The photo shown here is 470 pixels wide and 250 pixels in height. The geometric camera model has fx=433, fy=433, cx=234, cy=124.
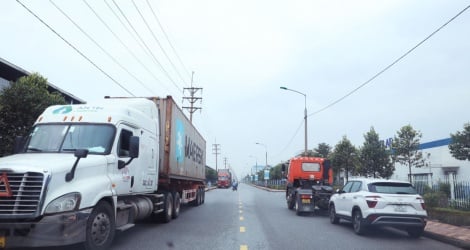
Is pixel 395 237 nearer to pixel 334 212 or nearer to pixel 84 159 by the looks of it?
pixel 334 212

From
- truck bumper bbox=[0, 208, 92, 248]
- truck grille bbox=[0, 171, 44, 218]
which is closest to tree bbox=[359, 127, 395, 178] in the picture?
truck bumper bbox=[0, 208, 92, 248]

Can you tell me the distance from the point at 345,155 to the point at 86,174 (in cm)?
3150

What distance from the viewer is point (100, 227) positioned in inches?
328

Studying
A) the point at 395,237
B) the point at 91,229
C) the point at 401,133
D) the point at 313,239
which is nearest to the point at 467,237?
the point at 395,237

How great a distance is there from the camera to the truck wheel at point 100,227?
7901mm

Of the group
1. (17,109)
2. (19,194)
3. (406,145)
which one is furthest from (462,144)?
(19,194)

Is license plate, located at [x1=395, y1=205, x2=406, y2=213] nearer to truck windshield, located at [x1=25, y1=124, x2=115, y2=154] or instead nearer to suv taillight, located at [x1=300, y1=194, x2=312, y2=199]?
suv taillight, located at [x1=300, y1=194, x2=312, y2=199]

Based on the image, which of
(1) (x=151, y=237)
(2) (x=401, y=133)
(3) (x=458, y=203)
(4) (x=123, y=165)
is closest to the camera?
(4) (x=123, y=165)

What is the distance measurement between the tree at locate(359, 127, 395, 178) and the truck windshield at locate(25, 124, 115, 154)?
24.7 meters

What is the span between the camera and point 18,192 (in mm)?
7180

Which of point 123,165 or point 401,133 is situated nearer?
point 123,165

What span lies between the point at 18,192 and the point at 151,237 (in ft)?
14.5

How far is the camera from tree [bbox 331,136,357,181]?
36.9 meters

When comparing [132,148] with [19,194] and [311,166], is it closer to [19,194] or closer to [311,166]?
[19,194]
